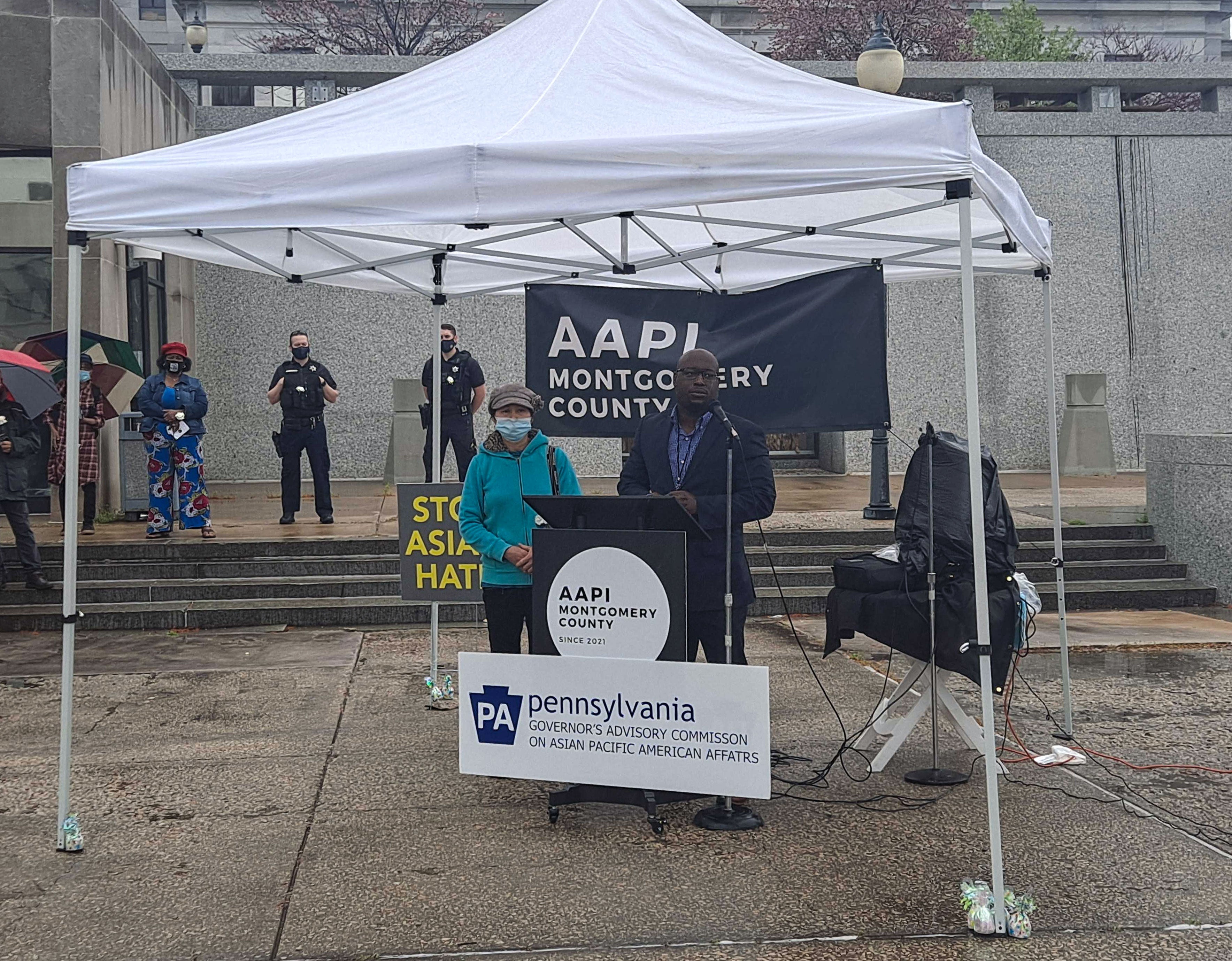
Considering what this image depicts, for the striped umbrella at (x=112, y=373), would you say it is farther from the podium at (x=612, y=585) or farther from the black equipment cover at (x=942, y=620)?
the black equipment cover at (x=942, y=620)

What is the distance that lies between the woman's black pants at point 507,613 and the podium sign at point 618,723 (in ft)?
1.93

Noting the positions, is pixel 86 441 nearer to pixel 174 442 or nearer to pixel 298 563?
pixel 174 442

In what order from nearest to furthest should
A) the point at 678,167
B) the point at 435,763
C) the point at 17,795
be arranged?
1. the point at 678,167
2. the point at 17,795
3. the point at 435,763

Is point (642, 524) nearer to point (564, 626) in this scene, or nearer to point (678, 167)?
point (564, 626)

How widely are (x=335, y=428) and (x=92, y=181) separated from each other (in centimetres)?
1369

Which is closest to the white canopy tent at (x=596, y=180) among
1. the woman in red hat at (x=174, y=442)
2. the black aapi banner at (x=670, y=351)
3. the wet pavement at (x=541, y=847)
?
the black aapi banner at (x=670, y=351)

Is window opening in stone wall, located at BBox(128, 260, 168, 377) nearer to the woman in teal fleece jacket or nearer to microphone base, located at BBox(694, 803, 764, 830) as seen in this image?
the woman in teal fleece jacket

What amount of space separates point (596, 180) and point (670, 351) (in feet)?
7.33

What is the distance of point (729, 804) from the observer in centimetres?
545

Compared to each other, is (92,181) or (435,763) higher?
(92,181)

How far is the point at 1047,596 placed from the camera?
37.7 feet

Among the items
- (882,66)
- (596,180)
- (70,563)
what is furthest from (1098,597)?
(70,563)

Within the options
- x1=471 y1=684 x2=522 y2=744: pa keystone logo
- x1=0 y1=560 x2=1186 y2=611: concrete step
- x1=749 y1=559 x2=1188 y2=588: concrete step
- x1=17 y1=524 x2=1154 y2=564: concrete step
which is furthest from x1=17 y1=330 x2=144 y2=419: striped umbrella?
x1=471 y1=684 x2=522 y2=744: pa keystone logo

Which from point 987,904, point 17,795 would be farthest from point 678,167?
point 17,795
